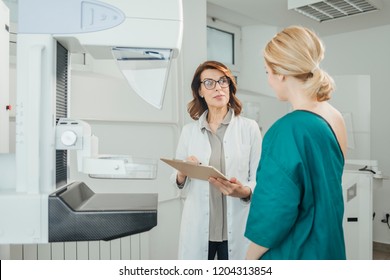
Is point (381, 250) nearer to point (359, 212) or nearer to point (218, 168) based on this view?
point (359, 212)

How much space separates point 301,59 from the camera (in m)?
0.78

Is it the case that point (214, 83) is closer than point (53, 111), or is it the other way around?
point (53, 111)

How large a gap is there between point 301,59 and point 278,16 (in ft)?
6.19

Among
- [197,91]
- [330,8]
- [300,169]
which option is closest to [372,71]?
[330,8]

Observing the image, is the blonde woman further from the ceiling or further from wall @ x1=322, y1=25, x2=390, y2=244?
wall @ x1=322, y1=25, x2=390, y2=244

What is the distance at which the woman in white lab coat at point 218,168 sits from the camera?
1234 millimetres

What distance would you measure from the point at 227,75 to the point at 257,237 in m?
0.77

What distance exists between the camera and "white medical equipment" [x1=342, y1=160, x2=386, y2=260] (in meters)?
2.01

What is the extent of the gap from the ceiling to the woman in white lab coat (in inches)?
43.0

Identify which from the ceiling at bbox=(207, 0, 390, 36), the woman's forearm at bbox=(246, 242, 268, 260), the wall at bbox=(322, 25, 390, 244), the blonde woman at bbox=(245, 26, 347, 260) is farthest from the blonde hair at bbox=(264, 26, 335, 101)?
the wall at bbox=(322, 25, 390, 244)

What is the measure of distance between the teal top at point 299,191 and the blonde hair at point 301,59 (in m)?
0.08

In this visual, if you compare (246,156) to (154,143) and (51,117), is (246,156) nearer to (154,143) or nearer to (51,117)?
(154,143)

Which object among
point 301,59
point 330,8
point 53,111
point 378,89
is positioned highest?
point 330,8

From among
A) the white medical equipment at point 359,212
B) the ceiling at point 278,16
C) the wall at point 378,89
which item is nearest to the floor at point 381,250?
the wall at point 378,89
